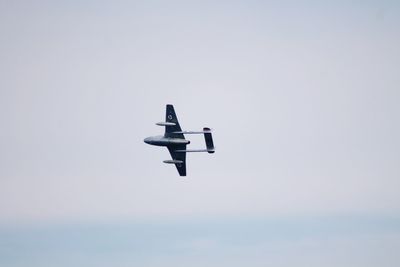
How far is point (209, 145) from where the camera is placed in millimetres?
173625

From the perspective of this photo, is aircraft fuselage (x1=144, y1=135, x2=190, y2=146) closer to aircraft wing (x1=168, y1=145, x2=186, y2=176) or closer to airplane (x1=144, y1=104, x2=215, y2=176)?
airplane (x1=144, y1=104, x2=215, y2=176)

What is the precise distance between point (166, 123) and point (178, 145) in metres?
5.22

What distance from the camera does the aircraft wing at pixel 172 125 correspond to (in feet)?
589

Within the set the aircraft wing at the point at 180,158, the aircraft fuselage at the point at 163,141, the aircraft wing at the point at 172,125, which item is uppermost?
the aircraft wing at the point at 172,125

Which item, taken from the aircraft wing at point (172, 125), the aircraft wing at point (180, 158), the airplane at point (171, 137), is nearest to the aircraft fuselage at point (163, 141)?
the airplane at point (171, 137)

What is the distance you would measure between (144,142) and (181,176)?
12587 mm

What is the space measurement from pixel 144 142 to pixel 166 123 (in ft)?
21.7

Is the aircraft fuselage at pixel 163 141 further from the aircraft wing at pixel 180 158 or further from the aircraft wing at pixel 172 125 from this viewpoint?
the aircraft wing at pixel 180 158

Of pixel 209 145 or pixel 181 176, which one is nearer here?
pixel 209 145

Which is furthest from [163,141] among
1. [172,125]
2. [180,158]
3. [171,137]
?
[180,158]

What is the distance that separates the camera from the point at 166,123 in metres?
178

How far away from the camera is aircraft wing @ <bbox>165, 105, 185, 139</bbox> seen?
589 feet

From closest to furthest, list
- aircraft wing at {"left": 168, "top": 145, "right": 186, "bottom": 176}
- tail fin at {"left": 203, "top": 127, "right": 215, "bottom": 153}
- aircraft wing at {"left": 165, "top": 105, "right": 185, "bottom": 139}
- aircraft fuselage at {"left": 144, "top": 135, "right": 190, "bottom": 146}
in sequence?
tail fin at {"left": 203, "top": 127, "right": 215, "bottom": 153} < aircraft fuselage at {"left": 144, "top": 135, "right": 190, "bottom": 146} < aircraft wing at {"left": 165, "top": 105, "right": 185, "bottom": 139} < aircraft wing at {"left": 168, "top": 145, "right": 186, "bottom": 176}

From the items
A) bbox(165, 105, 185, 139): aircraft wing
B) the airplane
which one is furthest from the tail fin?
bbox(165, 105, 185, 139): aircraft wing
